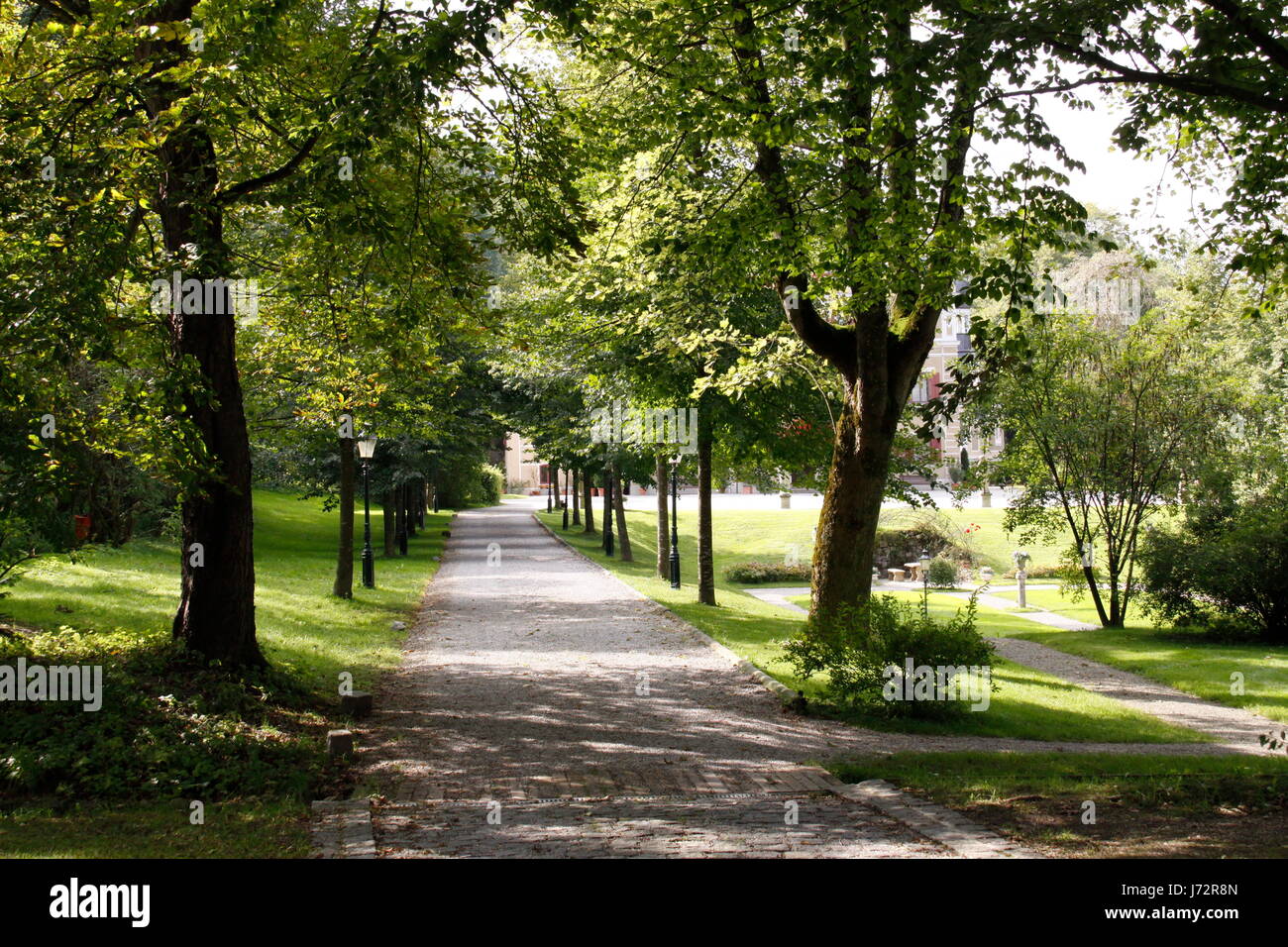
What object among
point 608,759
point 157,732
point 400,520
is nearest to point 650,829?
point 608,759

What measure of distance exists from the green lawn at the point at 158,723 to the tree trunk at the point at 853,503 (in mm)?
5752

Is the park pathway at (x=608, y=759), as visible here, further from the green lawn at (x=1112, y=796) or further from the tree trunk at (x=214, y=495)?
the tree trunk at (x=214, y=495)

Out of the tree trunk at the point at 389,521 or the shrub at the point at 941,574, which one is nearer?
the shrub at the point at 941,574

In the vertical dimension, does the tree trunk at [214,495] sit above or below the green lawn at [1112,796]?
above

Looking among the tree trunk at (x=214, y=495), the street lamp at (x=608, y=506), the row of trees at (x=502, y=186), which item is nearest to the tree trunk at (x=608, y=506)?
the street lamp at (x=608, y=506)

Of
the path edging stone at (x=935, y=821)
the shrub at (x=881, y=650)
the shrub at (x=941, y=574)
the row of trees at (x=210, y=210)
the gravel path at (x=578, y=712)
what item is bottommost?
the shrub at (x=941, y=574)

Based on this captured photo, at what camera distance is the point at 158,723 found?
8.51m

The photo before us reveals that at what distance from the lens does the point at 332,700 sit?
11.0 m

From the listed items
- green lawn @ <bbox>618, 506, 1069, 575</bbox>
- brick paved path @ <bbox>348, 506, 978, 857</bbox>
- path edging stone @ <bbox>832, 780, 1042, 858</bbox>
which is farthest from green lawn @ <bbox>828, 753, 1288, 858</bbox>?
green lawn @ <bbox>618, 506, 1069, 575</bbox>

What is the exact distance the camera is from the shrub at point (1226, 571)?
18625mm

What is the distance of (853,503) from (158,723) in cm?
787

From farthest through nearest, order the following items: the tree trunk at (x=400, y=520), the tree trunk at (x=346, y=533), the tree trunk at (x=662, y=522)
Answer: the tree trunk at (x=400, y=520), the tree trunk at (x=662, y=522), the tree trunk at (x=346, y=533)

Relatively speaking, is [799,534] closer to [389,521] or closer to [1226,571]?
[389,521]
